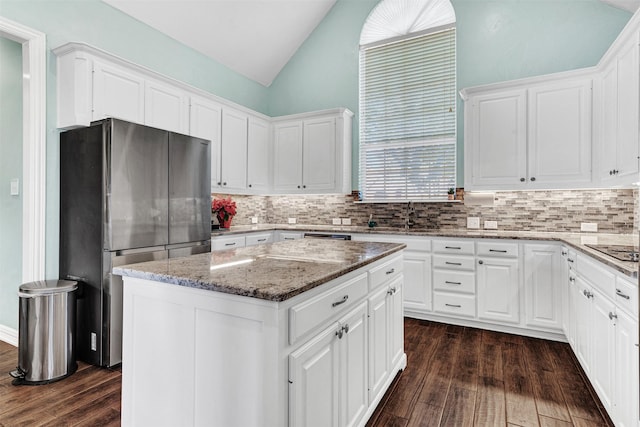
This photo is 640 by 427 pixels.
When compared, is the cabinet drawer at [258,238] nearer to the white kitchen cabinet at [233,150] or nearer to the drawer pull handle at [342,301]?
the white kitchen cabinet at [233,150]

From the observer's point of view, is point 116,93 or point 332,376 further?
point 116,93

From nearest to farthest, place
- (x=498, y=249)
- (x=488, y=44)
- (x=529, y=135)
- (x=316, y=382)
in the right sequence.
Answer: (x=316, y=382) < (x=498, y=249) < (x=529, y=135) < (x=488, y=44)

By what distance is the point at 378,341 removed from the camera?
1.99 metres

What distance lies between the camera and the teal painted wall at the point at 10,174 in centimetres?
304

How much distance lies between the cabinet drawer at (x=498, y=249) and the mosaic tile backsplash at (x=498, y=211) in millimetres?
652

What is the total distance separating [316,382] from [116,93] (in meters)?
2.92

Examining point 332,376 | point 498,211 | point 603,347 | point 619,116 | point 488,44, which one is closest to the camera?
point 332,376

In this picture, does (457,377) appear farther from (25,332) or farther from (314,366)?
(25,332)

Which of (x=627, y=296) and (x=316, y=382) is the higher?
(x=627, y=296)

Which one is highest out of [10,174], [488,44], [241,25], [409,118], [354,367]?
[241,25]

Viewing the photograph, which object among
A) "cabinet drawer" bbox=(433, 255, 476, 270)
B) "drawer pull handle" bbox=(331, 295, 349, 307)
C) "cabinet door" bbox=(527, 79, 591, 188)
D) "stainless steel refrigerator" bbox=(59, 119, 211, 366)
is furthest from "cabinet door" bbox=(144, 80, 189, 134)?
"cabinet door" bbox=(527, 79, 591, 188)

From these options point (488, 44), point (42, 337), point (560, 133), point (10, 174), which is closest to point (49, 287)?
point (42, 337)

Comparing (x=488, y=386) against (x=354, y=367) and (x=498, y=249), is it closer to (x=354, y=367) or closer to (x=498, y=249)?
(x=354, y=367)

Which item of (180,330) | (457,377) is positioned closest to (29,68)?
(180,330)
